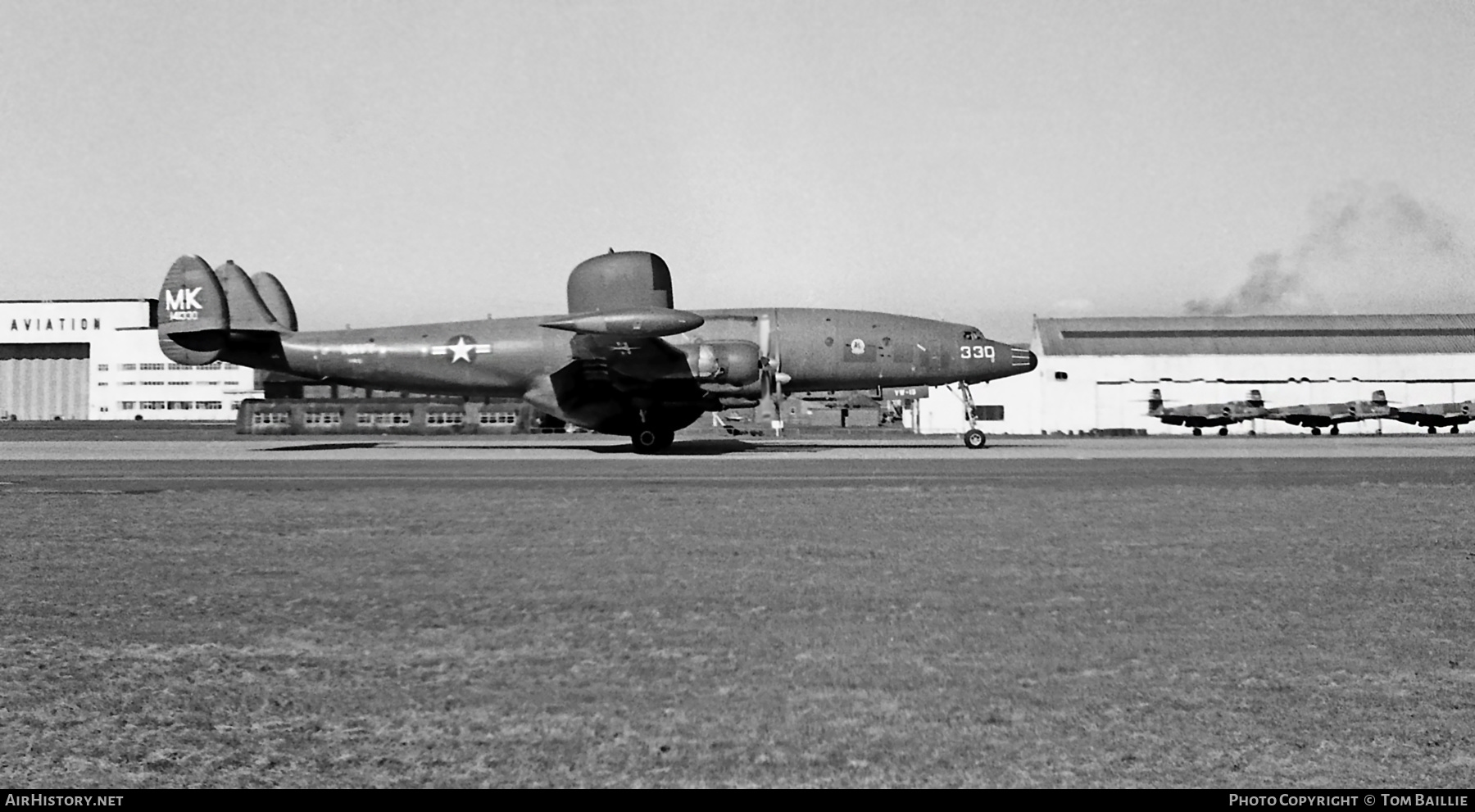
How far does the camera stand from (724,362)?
136ft

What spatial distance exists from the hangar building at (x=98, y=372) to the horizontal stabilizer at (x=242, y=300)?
79.7 meters

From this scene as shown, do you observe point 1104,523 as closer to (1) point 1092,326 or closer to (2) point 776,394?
(2) point 776,394

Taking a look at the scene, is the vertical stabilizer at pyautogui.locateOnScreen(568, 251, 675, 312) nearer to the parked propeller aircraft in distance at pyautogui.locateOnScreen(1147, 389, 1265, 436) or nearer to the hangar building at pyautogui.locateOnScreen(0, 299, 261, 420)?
the parked propeller aircraft in distance at pyautogui.locateOnScreen(1147, 389, 1265, 436)

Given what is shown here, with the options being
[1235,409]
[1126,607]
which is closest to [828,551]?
[1126,607]

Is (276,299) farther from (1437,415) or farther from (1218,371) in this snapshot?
(1437,415)

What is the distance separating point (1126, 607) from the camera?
36.1 feet

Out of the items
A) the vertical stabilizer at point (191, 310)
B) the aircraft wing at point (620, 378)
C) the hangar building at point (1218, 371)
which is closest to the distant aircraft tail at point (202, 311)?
the vertical stabilizer at point (191, 310)

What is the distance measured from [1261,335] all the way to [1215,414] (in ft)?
40.7

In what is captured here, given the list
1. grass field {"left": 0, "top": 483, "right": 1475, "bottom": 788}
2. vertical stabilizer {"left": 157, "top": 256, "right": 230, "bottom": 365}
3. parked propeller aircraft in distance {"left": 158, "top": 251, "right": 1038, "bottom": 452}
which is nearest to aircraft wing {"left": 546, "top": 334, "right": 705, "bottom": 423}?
parked propeller aircraft in distance {"left": 158, "top": 251, "right": 1038, "bottom": 452}

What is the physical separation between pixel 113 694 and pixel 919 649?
5848 millimetres

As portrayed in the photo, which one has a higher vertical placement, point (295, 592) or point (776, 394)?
point (776, 394)

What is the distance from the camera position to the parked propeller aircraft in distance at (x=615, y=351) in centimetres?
4066

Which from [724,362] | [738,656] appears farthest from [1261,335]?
[738,656]

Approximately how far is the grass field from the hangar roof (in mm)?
63910
